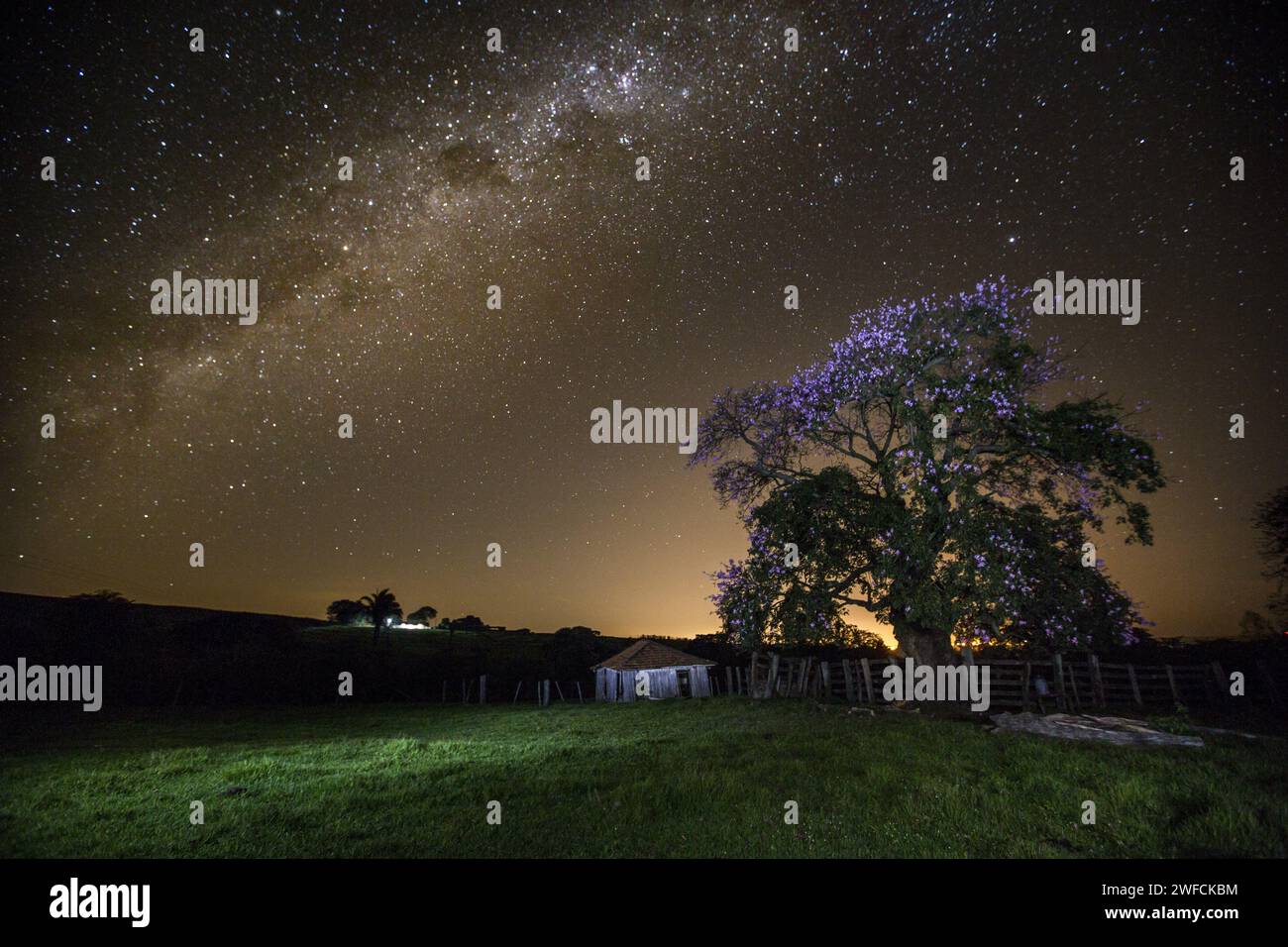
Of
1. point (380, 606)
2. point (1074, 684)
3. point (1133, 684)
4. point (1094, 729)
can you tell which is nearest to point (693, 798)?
point (1094, 729)

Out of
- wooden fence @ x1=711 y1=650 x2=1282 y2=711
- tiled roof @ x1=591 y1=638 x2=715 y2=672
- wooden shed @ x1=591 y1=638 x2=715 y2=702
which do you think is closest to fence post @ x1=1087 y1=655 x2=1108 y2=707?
wooden fence @ x1=711 y1=650 x2=1282 y2=711

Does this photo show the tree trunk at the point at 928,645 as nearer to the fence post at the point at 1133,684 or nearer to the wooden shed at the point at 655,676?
the fence post at the point at 1133,684

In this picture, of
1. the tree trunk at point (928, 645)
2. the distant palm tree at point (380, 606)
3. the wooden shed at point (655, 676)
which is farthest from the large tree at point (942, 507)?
the distant palm tree at point (380, 606)

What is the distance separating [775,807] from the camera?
26.1 feet

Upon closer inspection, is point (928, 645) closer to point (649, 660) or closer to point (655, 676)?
point (655, 676)

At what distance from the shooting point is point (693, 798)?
8609 millimetres

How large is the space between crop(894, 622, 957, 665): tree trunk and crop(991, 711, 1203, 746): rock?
4590 mm

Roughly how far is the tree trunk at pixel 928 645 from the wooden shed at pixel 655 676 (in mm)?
22376

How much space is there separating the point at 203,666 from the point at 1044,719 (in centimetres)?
4814

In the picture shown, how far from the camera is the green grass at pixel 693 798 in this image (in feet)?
22.4

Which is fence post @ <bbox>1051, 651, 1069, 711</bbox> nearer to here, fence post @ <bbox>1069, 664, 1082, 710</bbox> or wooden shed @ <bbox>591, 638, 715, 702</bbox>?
fence post @ <bbox>1069, 664, 1082, 710</bbox>

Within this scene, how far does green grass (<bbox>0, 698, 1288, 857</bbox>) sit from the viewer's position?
268 inches
